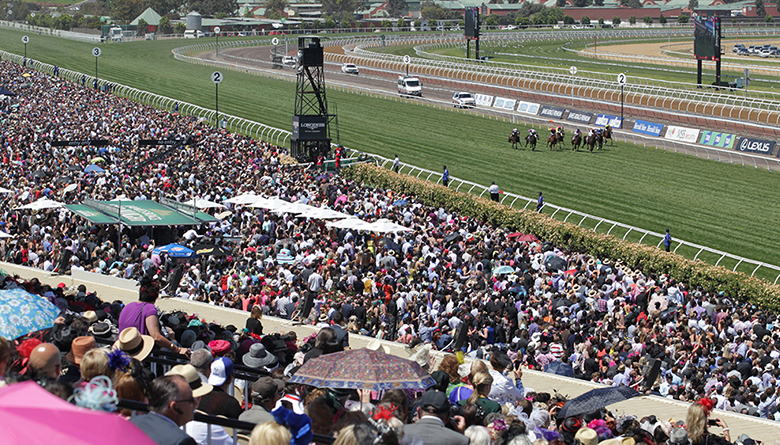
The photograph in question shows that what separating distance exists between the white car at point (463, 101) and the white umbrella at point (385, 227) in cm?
2702

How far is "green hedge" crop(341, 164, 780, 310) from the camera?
20.9m

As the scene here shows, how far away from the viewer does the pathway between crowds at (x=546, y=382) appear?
10500mm

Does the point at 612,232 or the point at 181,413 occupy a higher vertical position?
the point at 181,413

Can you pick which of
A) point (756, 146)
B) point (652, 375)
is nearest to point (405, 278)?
point (652, 375)

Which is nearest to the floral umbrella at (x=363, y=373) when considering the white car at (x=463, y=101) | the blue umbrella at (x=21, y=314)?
the blue umbrella at (x=21, y=314)

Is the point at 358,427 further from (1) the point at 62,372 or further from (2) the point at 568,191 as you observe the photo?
(2) the point at 568,191

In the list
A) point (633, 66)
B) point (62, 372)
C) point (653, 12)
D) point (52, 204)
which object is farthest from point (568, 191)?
point (653, 12)

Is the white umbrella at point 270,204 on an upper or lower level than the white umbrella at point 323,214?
upper

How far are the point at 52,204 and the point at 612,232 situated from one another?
53.2 ft

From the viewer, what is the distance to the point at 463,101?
163 ft

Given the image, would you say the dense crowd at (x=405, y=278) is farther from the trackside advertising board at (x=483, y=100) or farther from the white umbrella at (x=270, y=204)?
the trackside advertising board at (x=483, y=100)

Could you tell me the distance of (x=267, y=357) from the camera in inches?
328

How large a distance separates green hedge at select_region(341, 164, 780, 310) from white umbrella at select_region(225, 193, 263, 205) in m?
6.12

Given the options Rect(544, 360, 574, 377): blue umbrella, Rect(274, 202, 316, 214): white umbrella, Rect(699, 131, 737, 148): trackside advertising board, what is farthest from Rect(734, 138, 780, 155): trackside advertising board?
Rect(544, 360, 574, 377): blue umbrella
